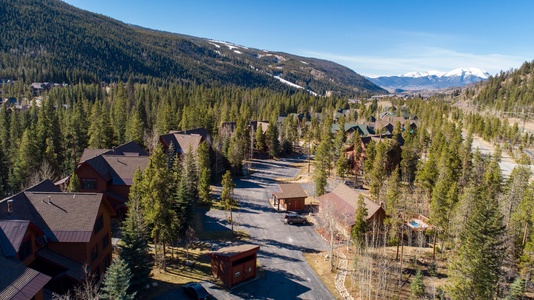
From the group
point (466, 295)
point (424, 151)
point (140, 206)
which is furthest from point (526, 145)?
point (140, 206)

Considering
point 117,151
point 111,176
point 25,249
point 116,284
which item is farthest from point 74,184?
point 116,284

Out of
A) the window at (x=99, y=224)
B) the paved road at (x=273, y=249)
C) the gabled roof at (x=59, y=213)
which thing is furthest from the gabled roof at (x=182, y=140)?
the gabled roof at (x=59, y=213)

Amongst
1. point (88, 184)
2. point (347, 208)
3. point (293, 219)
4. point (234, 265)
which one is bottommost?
point (293, 219)

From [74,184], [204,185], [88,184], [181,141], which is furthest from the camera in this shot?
[181,141]

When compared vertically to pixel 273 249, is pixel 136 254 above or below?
above

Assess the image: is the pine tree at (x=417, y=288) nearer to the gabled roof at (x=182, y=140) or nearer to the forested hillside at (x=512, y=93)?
the gabled roof at (x=182, y=140)

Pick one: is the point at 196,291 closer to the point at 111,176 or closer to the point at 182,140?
the point at 111,176

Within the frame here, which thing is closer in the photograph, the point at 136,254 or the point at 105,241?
the point at 136,254
